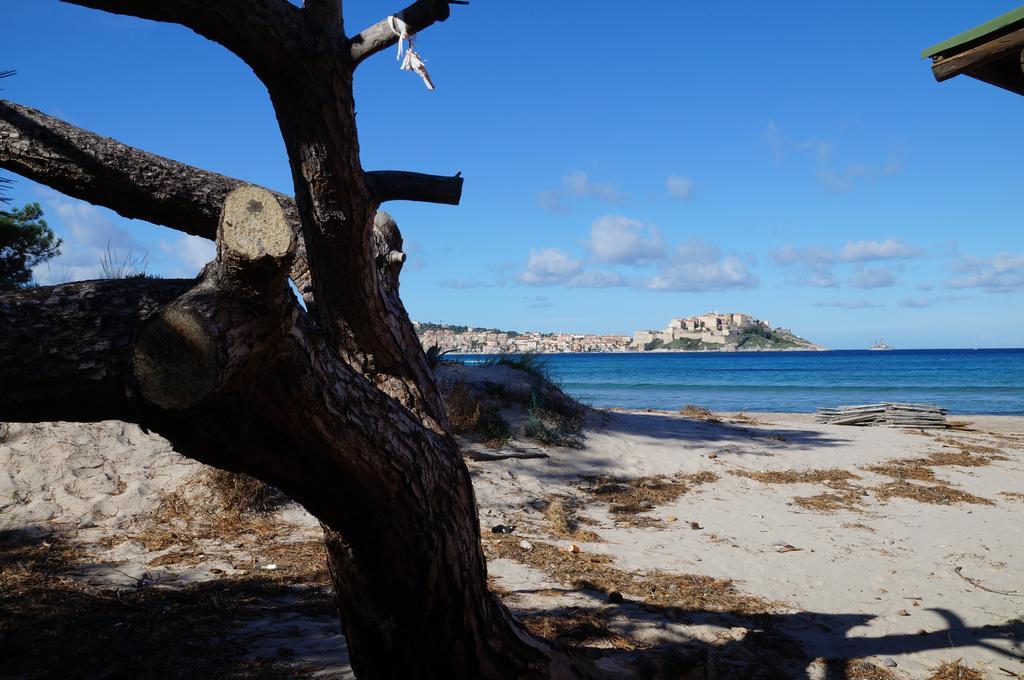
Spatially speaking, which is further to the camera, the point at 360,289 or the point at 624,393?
the point at 624,393

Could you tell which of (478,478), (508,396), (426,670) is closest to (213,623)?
(426,670)

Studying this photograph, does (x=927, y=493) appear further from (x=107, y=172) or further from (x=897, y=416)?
(x=107, y=172)

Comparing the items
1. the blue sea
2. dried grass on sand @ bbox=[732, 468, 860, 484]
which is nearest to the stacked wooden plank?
dried grass on sand @ bbox=[732, 468, 860, 484]

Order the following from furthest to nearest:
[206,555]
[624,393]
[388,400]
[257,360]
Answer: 1. [624,393]
2. [206,555]
3. [388,400]
4. [257,360]

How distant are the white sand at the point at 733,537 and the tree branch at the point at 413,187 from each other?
2.41 meters

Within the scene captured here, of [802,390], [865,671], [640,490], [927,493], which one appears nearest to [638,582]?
[865,671]

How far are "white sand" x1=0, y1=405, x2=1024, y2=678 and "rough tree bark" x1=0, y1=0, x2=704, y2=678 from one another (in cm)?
119

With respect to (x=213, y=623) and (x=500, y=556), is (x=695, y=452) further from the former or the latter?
(x=213, y=623)

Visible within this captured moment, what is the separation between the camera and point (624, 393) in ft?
127

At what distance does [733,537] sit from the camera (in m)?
7.06

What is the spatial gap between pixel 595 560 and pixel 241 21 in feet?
16.2

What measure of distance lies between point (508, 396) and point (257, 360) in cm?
936

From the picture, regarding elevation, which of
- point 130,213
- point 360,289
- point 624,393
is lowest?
point 624,393

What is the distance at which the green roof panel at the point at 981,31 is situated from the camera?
3365 millimetres
